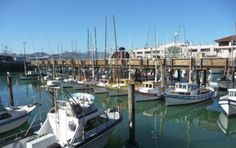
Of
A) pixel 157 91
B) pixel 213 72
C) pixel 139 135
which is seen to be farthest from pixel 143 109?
pixel 213 72

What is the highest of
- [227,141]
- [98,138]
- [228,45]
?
[228,45]

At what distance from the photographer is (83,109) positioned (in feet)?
52.0

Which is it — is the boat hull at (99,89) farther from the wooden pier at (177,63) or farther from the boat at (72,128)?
the boat at (72,128)

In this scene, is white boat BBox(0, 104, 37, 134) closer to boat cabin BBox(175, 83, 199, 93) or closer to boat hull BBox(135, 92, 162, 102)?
boat hull BBox(135, 92, 162, 102)

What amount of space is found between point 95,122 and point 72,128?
2063mm

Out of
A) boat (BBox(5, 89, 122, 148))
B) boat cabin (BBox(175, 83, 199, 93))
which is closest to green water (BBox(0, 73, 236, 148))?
boat cabin (BBox(175, 83, 199, 93))

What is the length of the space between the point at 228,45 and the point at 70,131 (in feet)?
213

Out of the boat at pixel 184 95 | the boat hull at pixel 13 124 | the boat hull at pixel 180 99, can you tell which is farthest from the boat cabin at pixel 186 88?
the boat hull at pixel 13 124

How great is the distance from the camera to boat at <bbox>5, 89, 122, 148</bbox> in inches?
573

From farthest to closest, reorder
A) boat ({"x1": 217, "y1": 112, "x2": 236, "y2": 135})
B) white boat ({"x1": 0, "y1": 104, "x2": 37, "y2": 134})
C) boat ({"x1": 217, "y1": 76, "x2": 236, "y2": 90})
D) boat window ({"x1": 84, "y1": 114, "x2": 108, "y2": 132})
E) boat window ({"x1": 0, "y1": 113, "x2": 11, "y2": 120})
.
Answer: boat ({"x1": 217, "y1": 76, "x2": 236, "y2": 90}), boat ({"x1": 217, "y1": 112, "x2": 236, "y2": 135}), boat window ({"x1": 0, "y1": 113, "x2": 11, "y2": 120}), white boat ({"x1": 0, "y1": 104, "x2": 37, "y2": 134}), boat window ({"x1": 84, "y1": 114, "x2": 108, "y2": 132})

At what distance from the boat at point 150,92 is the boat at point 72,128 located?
1787 cm

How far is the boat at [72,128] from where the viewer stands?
1455cm

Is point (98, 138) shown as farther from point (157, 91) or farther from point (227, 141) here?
point (157, 91)

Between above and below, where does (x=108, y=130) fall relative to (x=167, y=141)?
above
